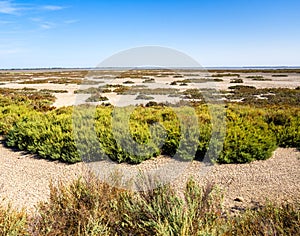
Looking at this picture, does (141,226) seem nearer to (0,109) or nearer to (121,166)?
(121,166)

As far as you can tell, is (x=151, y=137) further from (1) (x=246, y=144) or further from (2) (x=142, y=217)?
(2) (x=142, y=217)

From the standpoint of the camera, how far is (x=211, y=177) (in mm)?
6902

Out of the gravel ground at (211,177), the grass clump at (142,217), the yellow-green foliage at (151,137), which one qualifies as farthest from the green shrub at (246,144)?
the grass clump at (142,217)

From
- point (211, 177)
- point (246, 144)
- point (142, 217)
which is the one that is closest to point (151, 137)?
point (211, 177)

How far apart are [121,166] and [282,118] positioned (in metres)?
5.17

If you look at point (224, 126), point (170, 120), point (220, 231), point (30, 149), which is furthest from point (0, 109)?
point (220, 231)

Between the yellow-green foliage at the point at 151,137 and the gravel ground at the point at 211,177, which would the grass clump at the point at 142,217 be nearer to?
the gravel ground at the point at 211,177

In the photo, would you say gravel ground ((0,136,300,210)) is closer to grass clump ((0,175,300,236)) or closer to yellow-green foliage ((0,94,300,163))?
yellow-green foliage ((0,94,300,163))

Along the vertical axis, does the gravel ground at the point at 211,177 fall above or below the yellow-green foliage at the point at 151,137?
below

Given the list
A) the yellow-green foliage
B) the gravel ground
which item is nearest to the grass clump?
the gravel ground

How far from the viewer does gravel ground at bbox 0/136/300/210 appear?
5855 mm

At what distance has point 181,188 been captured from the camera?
6305 mm

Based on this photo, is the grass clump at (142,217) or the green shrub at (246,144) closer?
the grass clump at (142,217)

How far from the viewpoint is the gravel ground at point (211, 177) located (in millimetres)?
5855
